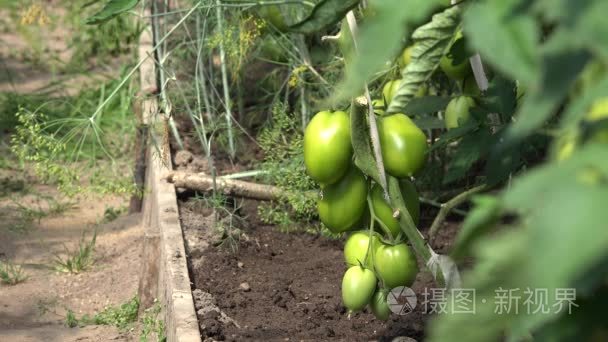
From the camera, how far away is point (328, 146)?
2.30 metres

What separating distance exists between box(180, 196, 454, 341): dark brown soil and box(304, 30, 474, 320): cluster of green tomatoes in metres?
0.41

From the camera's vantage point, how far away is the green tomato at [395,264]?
2363 millimetres

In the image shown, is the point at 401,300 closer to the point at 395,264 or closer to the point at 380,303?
the point at 380,303

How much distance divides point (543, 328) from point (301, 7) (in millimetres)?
3131

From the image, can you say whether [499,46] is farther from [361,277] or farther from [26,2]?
[26,2]

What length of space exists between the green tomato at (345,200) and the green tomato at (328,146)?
43 millimetres

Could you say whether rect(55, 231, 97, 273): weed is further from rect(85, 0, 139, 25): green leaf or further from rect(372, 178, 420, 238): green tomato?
rect(85, 0, 139, 25): green leaf

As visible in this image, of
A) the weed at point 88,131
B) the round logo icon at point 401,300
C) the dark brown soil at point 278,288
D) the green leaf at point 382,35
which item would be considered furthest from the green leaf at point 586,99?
the weed at point 88,131

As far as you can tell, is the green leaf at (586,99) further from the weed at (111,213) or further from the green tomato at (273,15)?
the weed at (111,213)

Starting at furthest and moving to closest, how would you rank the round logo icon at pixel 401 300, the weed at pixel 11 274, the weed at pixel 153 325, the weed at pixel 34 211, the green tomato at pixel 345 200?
the weed at pixel 34 211
the weed at pixel 11 274
the weed at pixel 153 325
the round logo icon at pixel 401 300
the green tomato at pixel 345 200

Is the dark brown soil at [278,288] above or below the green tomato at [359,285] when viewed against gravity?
below

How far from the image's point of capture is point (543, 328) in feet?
3.26

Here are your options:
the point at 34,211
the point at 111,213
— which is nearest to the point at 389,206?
the point at 111,213

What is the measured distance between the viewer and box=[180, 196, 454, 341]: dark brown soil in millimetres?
2850
